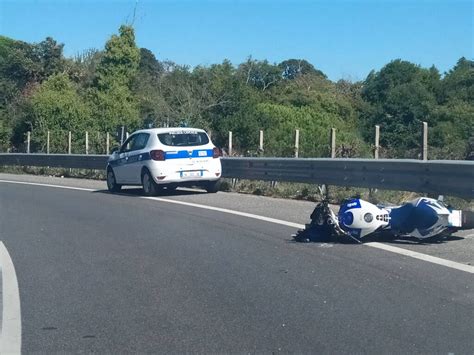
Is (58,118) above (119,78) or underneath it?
underneath

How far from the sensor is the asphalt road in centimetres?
608

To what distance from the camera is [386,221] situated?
399 inches

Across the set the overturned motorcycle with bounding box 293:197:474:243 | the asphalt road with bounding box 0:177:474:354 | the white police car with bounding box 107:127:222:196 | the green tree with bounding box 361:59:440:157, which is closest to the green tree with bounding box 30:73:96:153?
the green tree with bounding box 361:59:440:157

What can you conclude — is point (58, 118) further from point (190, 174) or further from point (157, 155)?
point (190, 174)

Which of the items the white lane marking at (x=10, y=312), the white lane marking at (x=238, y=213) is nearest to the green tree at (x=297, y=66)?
the white lane marking at (x=238, y=213)

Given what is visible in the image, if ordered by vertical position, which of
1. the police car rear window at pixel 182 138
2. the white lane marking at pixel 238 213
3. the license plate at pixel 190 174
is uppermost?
the police car rear window at pixel 182 138

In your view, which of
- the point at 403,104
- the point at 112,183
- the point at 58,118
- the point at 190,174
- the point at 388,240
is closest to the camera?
the point at 388,240

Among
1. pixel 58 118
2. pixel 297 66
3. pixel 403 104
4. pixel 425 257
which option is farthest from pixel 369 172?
pixel 297 66

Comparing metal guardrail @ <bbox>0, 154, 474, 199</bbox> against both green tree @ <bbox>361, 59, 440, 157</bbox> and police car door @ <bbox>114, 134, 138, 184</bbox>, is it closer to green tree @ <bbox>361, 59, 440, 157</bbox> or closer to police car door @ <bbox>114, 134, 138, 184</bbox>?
police car door @ <bbox>114, 134, 138, 184</bbox>

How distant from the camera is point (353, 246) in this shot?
33.0 feet

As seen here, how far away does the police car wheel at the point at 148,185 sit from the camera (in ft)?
59.0

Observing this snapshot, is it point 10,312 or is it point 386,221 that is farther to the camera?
point 386,221

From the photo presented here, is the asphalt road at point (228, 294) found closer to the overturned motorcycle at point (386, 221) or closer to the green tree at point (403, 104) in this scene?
the overturned motorcycle at point (386, 221)

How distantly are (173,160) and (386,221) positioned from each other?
8.27 metres
